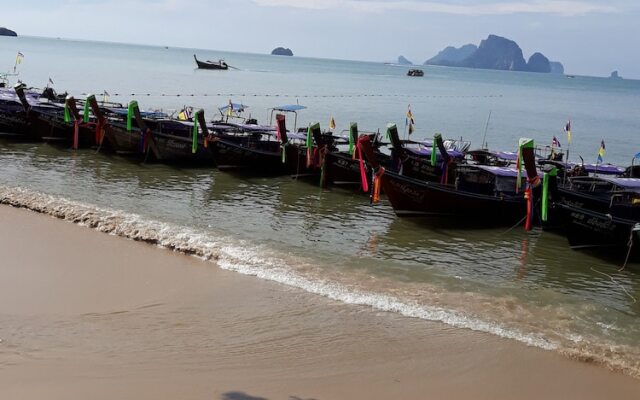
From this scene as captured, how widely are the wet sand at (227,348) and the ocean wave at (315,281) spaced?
354 millimetres

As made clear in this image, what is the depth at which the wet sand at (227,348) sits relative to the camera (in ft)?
24.6

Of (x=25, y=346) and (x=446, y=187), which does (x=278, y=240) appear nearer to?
(x=446, y=187)

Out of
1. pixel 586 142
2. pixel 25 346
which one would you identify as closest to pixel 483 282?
pixel 25 346

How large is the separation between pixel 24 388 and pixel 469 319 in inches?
258

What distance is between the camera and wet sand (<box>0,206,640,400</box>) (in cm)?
749

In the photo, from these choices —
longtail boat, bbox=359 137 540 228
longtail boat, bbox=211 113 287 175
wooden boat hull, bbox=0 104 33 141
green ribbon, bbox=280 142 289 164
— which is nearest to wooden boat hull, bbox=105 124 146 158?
longtail boat, bbox=211 113 287 175

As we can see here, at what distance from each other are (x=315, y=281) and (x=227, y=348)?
3504 mm

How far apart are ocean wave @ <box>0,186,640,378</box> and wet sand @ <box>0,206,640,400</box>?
35 centimetres

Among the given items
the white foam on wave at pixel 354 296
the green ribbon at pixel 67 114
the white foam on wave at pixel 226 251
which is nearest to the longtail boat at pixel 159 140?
the green ribbon at pixel 67 114

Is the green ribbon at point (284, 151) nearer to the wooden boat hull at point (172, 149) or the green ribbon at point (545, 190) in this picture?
the wooden boat hull at point (172, 149)

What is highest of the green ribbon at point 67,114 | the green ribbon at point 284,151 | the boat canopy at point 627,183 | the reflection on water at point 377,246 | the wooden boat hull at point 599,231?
the green ribbon at point 67,114

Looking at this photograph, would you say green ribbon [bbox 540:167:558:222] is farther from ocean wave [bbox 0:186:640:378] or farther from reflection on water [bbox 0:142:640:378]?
ocean wave [bbox 0:186:640:378]

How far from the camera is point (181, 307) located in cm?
995

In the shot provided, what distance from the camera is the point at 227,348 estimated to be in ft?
28.1
